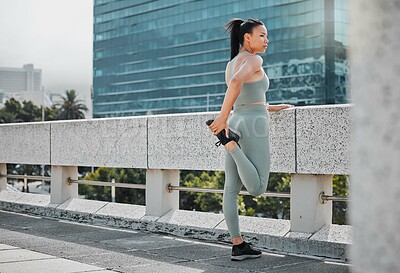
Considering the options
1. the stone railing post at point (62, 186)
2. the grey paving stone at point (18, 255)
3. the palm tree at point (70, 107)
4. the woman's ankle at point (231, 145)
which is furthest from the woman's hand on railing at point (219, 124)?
the palm tree at point (70, 107)

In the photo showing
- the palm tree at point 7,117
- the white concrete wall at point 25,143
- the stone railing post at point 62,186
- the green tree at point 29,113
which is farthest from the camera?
the green tree at point 29,113

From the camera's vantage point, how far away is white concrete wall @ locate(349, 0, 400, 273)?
2.19 ft

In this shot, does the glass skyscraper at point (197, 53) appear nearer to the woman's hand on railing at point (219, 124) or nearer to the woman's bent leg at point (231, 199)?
the woman's bent leg at point (231, 199)

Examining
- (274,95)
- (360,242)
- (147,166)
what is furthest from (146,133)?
(274,95)

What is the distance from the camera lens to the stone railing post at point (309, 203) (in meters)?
4.87

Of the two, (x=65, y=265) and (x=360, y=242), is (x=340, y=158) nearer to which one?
(x=65, y=265)

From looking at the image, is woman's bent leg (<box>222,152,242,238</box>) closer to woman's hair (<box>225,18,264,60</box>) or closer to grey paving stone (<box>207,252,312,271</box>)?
grey paving stone (<box>207,252,312,271</box>)

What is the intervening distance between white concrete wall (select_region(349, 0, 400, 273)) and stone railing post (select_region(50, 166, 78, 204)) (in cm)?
720

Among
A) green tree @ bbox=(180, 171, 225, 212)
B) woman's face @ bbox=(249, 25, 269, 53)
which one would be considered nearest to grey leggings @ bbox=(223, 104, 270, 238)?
woman's face @ bbox=(249, 25, 269, 53)

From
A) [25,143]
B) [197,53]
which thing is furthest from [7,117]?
[25,143]

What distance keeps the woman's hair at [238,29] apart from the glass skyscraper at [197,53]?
9650cm

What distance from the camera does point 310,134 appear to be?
4.85m

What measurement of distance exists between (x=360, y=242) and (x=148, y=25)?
144m

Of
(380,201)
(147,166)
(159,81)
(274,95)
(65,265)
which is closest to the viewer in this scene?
(380,201)
